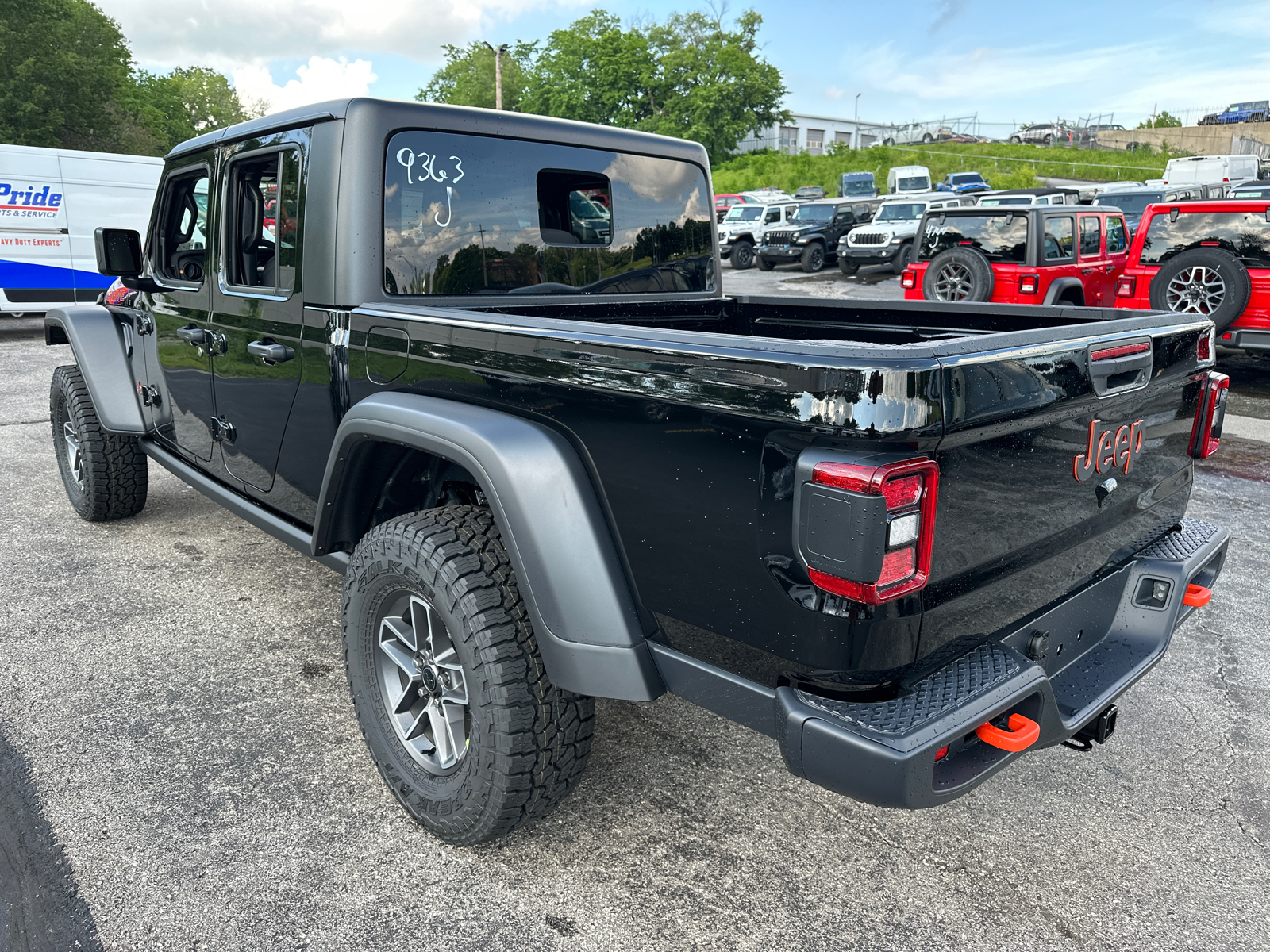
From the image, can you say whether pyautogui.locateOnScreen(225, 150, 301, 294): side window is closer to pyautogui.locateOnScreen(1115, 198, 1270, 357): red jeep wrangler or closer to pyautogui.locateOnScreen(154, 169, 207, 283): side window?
pyautogui.locateOnScreen(154, 169, 207, 283): side window

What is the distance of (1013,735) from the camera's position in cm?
176

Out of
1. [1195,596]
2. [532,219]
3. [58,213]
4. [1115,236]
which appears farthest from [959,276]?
[58,213]

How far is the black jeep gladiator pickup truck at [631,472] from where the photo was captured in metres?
1.64

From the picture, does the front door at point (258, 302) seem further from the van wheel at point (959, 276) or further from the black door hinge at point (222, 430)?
the van wheel at point (959, 276)

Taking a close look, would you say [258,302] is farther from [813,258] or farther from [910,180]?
[910,180]

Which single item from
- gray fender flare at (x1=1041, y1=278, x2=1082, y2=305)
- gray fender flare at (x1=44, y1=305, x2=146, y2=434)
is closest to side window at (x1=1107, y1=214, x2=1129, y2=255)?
gray fender flare at (x1=1041, y1=278, x2=1082, y2=305)

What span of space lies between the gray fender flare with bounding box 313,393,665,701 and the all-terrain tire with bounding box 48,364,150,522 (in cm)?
321

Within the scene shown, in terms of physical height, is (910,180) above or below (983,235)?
above

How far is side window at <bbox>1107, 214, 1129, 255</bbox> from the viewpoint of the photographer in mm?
12094

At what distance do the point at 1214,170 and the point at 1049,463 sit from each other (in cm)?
3189

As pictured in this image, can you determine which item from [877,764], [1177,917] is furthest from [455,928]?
[1177,917]

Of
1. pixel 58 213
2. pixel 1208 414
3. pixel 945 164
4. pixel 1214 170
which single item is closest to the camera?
pixel 1208 414

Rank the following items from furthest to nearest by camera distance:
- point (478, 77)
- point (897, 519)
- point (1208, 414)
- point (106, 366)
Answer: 1. point (478, 77)
2. point (106, 366)
3. point (1208, 414)
4. point (897, 519)

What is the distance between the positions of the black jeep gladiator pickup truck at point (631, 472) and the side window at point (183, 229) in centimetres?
25
